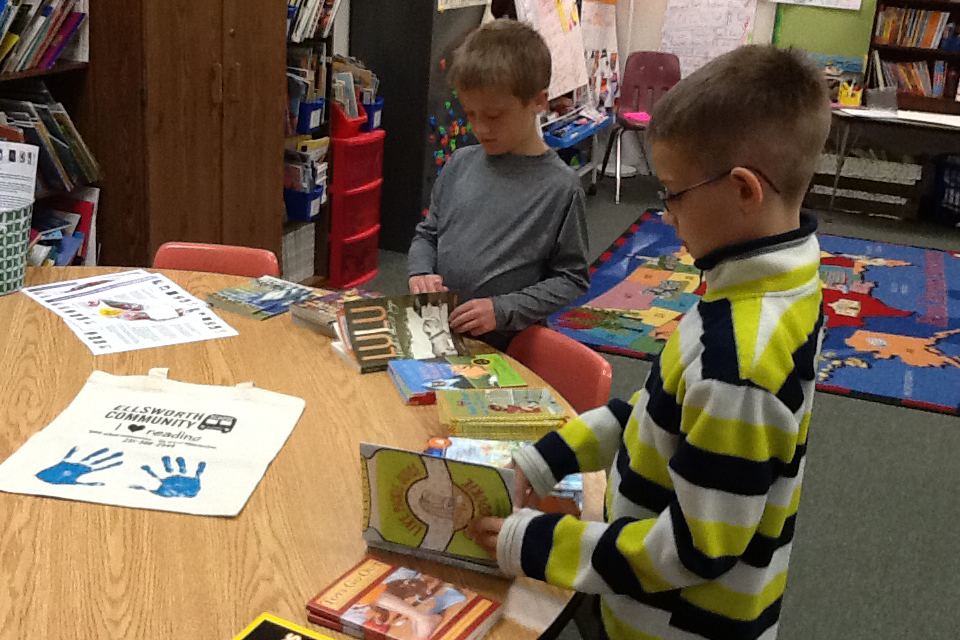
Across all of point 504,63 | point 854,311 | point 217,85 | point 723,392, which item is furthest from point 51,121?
point 854,311

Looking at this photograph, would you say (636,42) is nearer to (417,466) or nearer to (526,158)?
(526,158)

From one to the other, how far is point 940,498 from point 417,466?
2.30 m

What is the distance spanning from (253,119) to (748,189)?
9.09ft

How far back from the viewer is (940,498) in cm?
283

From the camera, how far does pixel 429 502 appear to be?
1064mm

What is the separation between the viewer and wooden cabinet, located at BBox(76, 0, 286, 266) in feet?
9.44

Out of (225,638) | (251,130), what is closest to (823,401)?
(251,130)

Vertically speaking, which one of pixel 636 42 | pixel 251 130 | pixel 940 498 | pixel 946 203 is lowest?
pixel 940 498

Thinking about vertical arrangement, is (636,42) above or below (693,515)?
above

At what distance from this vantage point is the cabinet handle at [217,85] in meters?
3.17

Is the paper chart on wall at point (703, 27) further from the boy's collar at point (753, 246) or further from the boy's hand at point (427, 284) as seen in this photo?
the boy's collar at point (753, 246)

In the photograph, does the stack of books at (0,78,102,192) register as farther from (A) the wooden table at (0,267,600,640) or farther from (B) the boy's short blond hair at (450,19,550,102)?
(B) the boy's short blond hair at (450,19,550,102)

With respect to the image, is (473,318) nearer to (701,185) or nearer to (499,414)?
(499,414)

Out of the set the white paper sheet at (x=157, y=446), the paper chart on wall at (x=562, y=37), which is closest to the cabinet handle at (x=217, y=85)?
the white paper sheet at (x=157, y=446)
